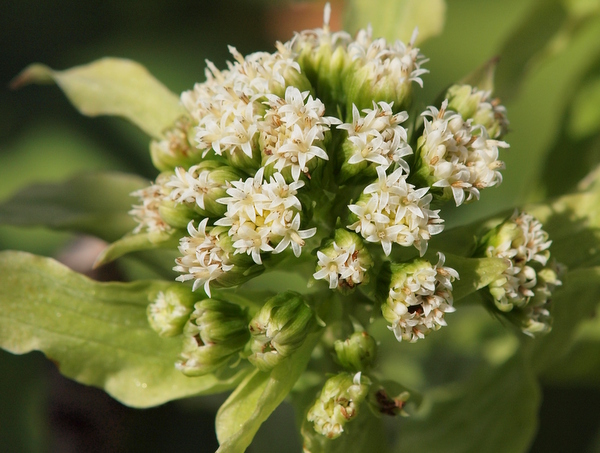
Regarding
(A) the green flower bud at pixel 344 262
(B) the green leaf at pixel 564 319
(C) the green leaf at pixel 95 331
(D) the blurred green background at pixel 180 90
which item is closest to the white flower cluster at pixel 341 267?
(A) the green flower bud at pixel 344 262

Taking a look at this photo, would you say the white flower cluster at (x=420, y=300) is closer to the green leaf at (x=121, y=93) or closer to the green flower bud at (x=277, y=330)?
the green flower bud at (x=277, y=330)

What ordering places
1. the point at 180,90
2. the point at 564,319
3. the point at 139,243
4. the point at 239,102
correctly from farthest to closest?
the point at 180,90 → the point at 564,319 → the point at 139,243 → the point at 239,102

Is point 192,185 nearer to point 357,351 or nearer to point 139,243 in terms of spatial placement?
point 139,243

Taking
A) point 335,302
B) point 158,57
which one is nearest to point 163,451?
point 335,302

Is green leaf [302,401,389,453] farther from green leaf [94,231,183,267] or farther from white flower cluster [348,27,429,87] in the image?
white flower cluster [348,27,429,87]

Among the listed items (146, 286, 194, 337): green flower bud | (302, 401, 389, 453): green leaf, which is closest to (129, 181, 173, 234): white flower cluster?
(146, 286, 194, 337): green flower bud

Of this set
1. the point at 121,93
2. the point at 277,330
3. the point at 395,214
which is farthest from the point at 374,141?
the point at 121,93

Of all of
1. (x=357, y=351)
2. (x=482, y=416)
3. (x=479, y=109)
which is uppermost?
(x=479, y=109)
